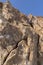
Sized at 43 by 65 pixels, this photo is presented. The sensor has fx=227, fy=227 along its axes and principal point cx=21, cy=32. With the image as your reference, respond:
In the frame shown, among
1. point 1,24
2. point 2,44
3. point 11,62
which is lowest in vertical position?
point 11,62

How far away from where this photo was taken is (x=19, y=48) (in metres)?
7.86

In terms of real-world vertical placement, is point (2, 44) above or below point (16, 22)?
below

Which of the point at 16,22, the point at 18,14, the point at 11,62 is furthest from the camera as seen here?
the point at 18,14

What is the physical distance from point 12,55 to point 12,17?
204 centimetres

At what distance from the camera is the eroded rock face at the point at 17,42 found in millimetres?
7570

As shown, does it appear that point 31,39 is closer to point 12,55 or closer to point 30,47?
point 30,47

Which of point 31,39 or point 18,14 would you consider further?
point 18,14

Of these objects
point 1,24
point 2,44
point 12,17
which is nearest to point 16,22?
point 12,17

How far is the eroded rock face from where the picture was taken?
7.57 m

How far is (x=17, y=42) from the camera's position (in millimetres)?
8094

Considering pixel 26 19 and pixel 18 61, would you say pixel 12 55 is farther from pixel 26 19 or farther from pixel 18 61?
pixel 26 19

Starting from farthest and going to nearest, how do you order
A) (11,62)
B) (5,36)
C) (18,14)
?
(18,14) < (5,36) < (11,62)

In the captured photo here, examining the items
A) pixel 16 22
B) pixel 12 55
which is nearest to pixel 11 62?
pixel 12 55

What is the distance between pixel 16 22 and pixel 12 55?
71.4 inches
